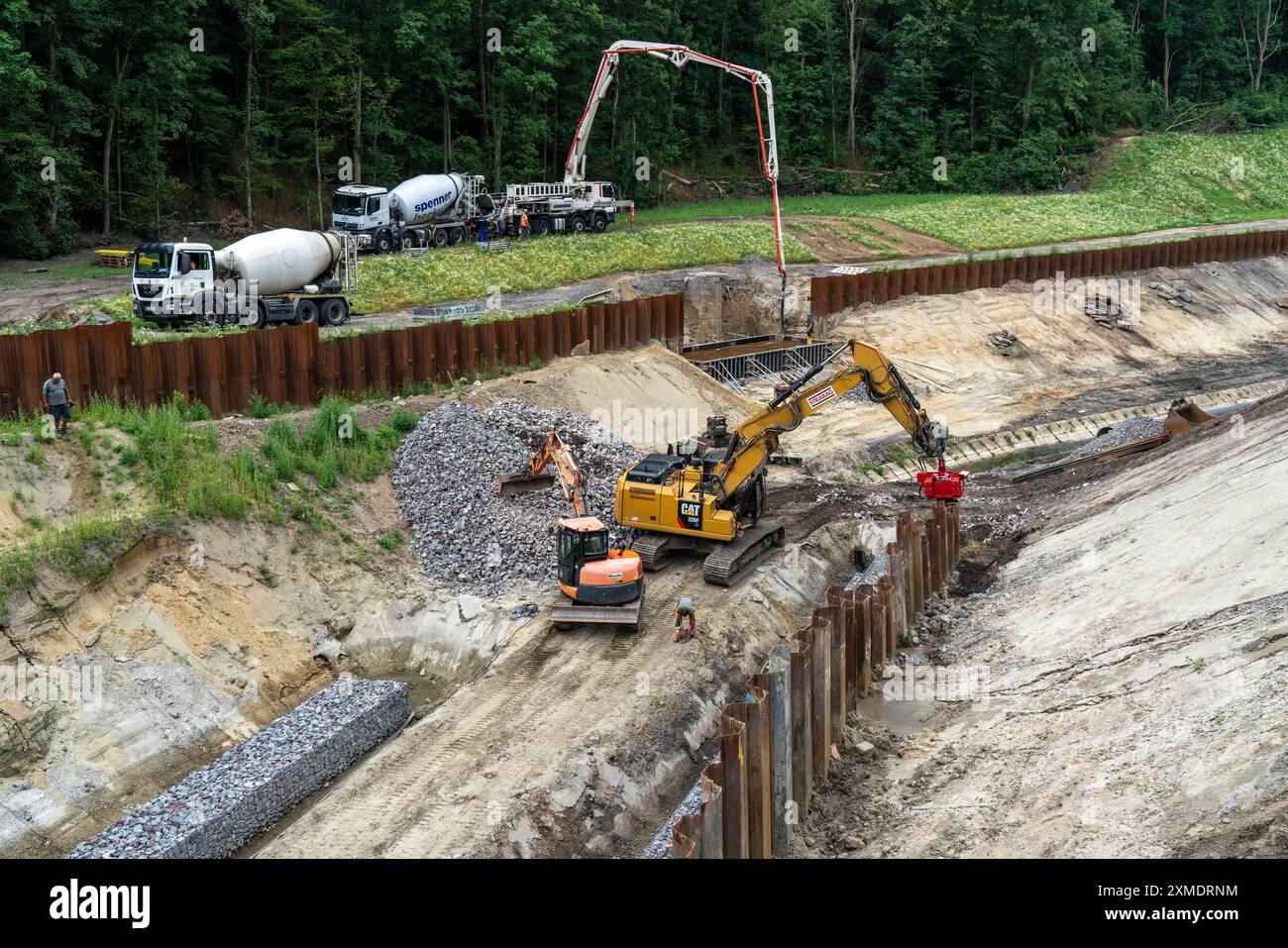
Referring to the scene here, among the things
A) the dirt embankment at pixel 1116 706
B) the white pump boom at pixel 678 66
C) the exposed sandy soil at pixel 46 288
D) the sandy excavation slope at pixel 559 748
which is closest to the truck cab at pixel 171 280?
the exposed sandy soil at pixel 46 288

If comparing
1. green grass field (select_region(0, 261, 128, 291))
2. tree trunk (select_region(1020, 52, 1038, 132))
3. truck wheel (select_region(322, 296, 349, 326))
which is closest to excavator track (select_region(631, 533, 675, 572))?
truck wheel (select_region(322, 296, 349, 326))

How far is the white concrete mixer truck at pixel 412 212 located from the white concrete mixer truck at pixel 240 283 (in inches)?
316

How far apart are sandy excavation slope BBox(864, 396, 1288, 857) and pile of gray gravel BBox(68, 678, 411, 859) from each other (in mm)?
7519

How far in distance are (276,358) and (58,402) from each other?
18.6ft

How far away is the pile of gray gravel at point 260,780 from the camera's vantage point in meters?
15.0

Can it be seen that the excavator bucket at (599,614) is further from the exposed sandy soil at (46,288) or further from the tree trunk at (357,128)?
the tree trunk at (357,128)

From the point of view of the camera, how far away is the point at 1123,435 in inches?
1192

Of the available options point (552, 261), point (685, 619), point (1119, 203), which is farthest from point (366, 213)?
point (1119, 203)

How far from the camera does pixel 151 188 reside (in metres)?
44.8

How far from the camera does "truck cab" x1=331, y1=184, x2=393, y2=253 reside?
138 feet

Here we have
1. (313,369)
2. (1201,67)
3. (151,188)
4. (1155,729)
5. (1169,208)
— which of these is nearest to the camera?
(1155,729)

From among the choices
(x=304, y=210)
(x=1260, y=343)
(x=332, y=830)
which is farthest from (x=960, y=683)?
(x=304, y=210)

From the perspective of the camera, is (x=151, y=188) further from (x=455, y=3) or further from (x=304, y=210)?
(x=455, y=3)

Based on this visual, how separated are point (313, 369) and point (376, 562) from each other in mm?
6422
